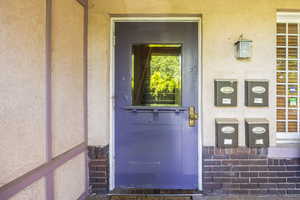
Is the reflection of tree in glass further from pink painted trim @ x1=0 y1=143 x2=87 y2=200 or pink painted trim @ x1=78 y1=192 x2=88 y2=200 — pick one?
pink painted trim @ x1=78 y1=192 x2=88 y2=200

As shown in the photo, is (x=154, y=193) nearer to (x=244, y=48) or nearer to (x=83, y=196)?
(x=83, y=196)

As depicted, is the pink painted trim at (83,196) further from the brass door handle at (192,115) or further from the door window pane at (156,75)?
the brass door handle at (192,115)

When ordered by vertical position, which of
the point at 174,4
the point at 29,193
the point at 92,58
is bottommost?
the point at 29,193

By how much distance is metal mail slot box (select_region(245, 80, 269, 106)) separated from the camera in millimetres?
2385

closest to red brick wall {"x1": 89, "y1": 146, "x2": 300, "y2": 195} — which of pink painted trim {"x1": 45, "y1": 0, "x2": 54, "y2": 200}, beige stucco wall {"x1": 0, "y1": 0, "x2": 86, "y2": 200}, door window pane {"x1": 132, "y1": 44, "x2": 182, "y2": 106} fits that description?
door window pane {"x1": 132, "y1": 44, "x2": 182, "y2": 106}

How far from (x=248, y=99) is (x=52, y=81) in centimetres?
200

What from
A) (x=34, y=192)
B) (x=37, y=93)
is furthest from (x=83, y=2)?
(x=34, y=192)

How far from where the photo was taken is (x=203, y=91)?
2.45 m

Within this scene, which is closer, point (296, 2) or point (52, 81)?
point (52, 81)

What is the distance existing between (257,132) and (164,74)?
48.2 inches

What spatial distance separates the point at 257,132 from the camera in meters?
2.37

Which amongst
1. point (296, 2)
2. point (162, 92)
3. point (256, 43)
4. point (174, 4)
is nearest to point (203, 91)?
point (162, 92)

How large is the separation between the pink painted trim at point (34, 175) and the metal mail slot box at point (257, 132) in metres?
1.86

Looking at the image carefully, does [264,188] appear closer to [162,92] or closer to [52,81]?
[162,92]
